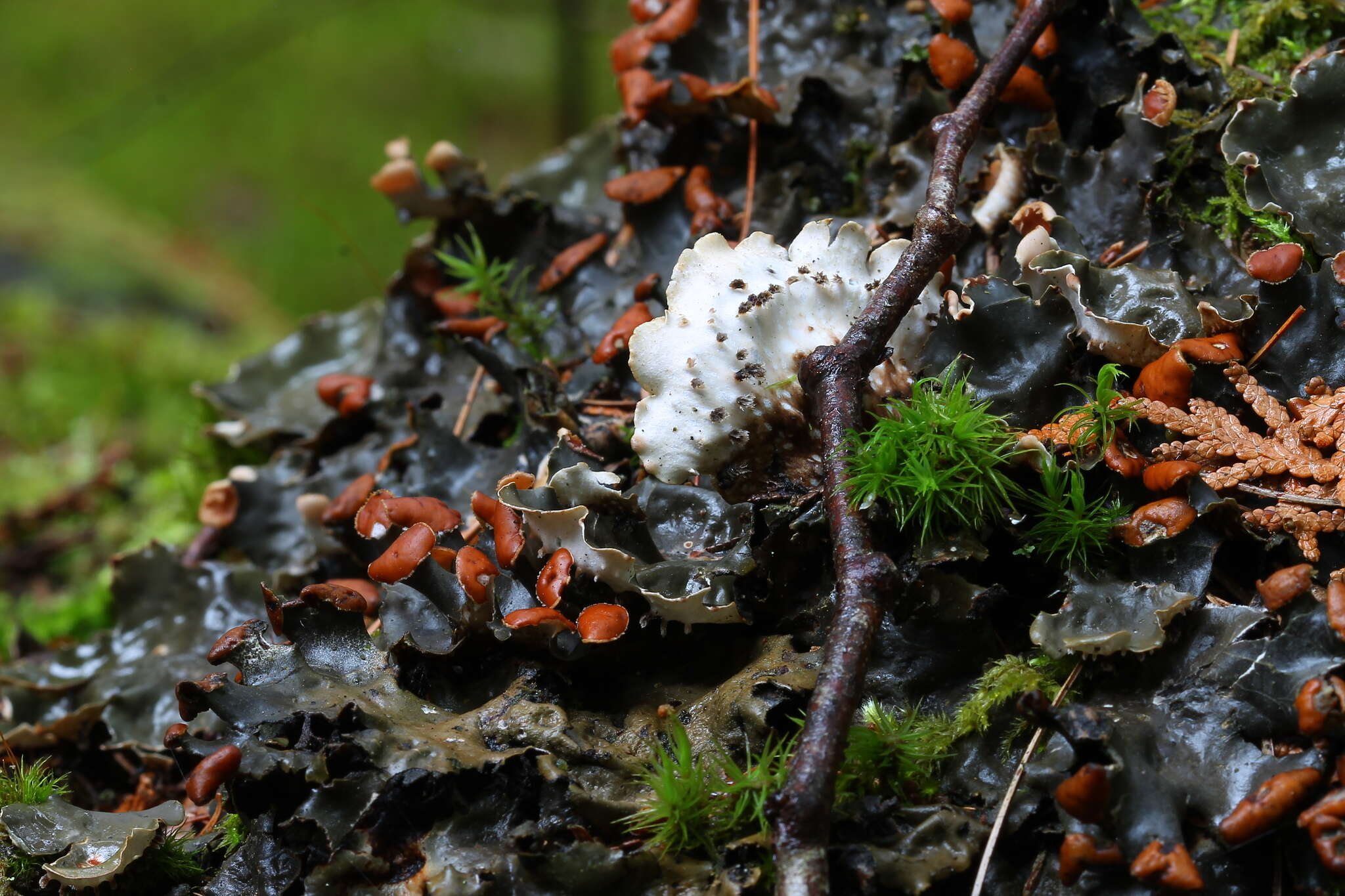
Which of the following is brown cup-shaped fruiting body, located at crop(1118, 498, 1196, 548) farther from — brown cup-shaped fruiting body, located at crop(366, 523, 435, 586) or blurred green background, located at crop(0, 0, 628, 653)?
blurred green background, located at crop(0, 0, 628, 653)

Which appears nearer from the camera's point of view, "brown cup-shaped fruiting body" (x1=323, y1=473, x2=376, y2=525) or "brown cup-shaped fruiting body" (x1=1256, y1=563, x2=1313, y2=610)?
"brown cup-shaped fruiting body" (x1=1256, y1=563, x2=1313, y2=610)

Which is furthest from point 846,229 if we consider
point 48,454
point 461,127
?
point 461,127

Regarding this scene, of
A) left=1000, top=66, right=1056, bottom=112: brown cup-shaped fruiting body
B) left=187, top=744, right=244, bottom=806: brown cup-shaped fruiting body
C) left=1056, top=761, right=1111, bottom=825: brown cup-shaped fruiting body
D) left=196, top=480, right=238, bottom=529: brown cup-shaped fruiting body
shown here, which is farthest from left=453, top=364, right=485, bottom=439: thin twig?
left=1056, top=761, right=1111, bottom=825: brown cup-shaped fruiting body

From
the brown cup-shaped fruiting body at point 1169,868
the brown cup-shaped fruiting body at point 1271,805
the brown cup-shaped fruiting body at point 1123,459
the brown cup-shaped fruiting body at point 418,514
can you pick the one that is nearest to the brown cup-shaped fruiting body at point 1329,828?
the brown cup-shaped fruiting body at point 1271,805

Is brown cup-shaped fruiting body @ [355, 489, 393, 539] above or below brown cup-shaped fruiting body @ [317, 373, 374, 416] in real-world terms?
above

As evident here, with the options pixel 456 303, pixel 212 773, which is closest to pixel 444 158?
pixel 456 303

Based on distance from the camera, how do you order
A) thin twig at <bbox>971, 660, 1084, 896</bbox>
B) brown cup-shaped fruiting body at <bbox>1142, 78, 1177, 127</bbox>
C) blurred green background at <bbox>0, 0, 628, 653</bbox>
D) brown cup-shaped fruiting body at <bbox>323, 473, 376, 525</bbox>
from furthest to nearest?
blurred green background at <bbox>0, 0, 628, 653</bbox> → brown cup-shaped fruiting body at <bbox>323, 473, 376, 525</bbox> → brown cup-shaped fruiting body at <bbox>1142, 78, 1177, 127</bbox> → thin twig at <bbox>971, 660, 1084, 896</bbox>

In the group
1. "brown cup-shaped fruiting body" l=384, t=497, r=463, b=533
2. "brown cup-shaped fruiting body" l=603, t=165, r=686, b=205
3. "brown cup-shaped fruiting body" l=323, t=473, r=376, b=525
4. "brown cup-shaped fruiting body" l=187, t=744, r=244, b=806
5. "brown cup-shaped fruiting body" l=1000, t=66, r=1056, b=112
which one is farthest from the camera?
"brown cup-shaped fruiting body" l=603, t=165, r=686, b=205
